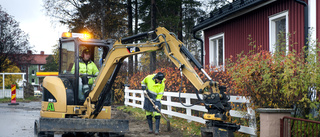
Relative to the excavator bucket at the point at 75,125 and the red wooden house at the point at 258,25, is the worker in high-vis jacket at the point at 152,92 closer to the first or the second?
the excavator bucket at the point at 75,125

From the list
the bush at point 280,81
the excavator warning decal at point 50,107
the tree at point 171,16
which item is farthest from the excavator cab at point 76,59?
the tree at point 171,16

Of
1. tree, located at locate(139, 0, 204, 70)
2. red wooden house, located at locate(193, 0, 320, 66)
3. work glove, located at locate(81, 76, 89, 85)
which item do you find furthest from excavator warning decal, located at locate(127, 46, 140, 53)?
tree, located at locate(139, 0, 204, 70)

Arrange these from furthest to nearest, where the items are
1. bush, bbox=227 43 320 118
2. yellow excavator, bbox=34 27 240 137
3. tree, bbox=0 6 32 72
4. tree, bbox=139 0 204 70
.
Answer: tree, bbox=0 6 32 72
tree, bbox=139 0 204 70
yellow excavator, bbox=34 27 240 137
bush, bbox=227 43 320 118

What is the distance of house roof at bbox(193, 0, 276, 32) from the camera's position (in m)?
11.8

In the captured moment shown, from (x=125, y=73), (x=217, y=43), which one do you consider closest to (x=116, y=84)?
(x=125, y=73)

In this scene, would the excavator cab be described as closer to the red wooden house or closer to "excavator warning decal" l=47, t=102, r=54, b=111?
"excavator warning decal" l=47, t=102, r=54, b=111

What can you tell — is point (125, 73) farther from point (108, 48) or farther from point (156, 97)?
point (108, 48)

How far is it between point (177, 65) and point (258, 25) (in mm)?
6643

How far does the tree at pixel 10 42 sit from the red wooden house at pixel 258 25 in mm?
29335

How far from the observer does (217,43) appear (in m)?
15.6

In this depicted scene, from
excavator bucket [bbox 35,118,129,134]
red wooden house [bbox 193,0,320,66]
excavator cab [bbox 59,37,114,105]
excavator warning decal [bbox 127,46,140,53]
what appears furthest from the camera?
red wooden house [bbox 193,0,320,66]

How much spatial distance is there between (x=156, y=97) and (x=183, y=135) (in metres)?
1.41

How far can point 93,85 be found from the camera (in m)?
7.95

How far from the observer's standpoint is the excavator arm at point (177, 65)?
596 cm
